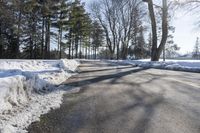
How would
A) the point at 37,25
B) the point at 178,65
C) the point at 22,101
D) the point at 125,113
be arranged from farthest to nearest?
the point at 37,25 → the point at 178,65 → the point at 22,101 → the point at 125,113

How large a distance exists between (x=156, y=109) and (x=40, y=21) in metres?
44.4

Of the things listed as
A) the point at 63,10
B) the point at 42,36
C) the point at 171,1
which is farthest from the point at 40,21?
the point at 171,1

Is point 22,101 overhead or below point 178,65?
below

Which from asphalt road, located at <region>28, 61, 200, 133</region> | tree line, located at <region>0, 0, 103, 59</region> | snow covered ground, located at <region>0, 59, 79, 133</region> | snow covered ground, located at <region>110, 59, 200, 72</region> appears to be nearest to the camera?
asphalt road, located at <region>28, 61, 200, 133</region>

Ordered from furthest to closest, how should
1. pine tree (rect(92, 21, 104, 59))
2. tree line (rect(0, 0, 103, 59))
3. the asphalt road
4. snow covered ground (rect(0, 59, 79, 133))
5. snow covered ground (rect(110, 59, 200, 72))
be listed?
1. pine tree (rect(92, 21, 104, 59))
2. tree line (rect(0, 0, 103, 59))
3. snow covered ground (rect(110, 59, 200, 72))
4. snow covered ground (rect(0, 59, 79, 133))
5. the asphalt road

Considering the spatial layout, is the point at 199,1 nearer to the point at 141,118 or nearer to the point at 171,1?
the point at 171,1

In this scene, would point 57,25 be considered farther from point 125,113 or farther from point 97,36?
point 125,113

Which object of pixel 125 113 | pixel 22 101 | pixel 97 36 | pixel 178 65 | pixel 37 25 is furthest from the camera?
pixel 97 36

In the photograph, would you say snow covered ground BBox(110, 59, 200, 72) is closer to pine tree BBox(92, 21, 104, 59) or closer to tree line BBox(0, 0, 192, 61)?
tree line BBox(0, 0, 192, 61)

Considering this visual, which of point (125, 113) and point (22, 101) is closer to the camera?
point (125, 113)

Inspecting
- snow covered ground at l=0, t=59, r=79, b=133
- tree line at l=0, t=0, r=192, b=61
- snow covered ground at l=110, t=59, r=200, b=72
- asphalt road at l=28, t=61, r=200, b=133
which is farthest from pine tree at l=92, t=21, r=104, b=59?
asphalt road at l=28, t=61, r=200, b=133

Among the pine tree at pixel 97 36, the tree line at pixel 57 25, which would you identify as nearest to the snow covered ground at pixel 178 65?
the tree line at pixel 57 25

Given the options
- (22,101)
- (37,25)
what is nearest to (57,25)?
(37,25)

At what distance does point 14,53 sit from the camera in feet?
143
